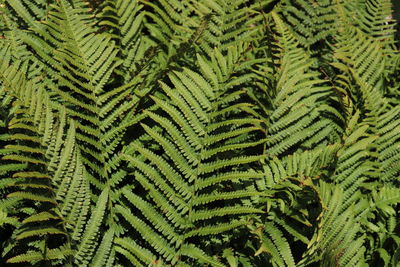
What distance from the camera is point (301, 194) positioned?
1.86 metres

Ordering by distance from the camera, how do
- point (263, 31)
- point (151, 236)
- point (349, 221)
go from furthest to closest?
point (263, 31), point (349, 221), point (151, 236)

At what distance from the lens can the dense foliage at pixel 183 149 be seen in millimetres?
1669

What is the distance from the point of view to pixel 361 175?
219cm

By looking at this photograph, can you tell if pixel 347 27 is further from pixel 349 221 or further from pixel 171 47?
pixel 349 221

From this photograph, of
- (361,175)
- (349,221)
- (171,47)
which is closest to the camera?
(349,221)

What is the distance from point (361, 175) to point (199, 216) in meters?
0.92

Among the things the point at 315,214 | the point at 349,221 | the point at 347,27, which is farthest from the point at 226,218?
the point at 347,27

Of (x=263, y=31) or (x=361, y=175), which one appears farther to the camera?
(x=263, y=31)

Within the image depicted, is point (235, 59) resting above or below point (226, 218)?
above

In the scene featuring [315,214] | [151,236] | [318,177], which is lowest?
[151,236]

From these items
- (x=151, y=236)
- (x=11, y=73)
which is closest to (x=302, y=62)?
(x=151, y=236)

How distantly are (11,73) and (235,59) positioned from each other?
37.0 inches

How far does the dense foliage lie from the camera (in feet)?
5.48

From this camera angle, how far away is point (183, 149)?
71.2 inches
